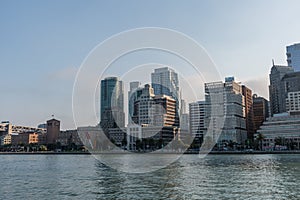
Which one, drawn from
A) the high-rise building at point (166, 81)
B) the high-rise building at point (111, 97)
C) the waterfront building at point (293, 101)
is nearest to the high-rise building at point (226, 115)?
the waterfront building at point (293, 101)

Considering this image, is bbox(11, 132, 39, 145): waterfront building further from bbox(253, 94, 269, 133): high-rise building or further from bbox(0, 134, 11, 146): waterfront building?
bbox(253, 94, 269, 133): high-rise building

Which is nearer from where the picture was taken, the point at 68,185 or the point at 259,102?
the point at 68,185

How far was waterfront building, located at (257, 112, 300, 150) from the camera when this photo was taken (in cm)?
11088

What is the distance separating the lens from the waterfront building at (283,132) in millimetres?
110875

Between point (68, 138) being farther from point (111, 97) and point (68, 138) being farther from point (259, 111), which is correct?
point (111, 97)

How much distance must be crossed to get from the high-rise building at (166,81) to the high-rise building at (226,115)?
164ft

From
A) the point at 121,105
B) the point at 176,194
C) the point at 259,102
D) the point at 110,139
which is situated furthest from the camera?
the point at 259,102

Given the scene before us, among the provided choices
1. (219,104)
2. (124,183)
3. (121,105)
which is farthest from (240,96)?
(124,183)

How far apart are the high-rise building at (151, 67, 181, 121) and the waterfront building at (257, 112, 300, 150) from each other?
187 feet

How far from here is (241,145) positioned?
125m

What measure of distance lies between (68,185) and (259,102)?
152 meters

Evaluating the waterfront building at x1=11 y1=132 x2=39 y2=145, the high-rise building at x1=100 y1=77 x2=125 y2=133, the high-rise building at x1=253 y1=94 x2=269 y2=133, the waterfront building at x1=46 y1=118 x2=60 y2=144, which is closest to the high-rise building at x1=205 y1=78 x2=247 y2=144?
the high-rise building at x1=253 y1=94 x2=269 y2=133

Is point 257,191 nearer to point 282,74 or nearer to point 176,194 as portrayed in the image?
point 176,194

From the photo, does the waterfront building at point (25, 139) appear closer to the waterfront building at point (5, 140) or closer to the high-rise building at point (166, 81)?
the waterfront building at point (5, 140)
